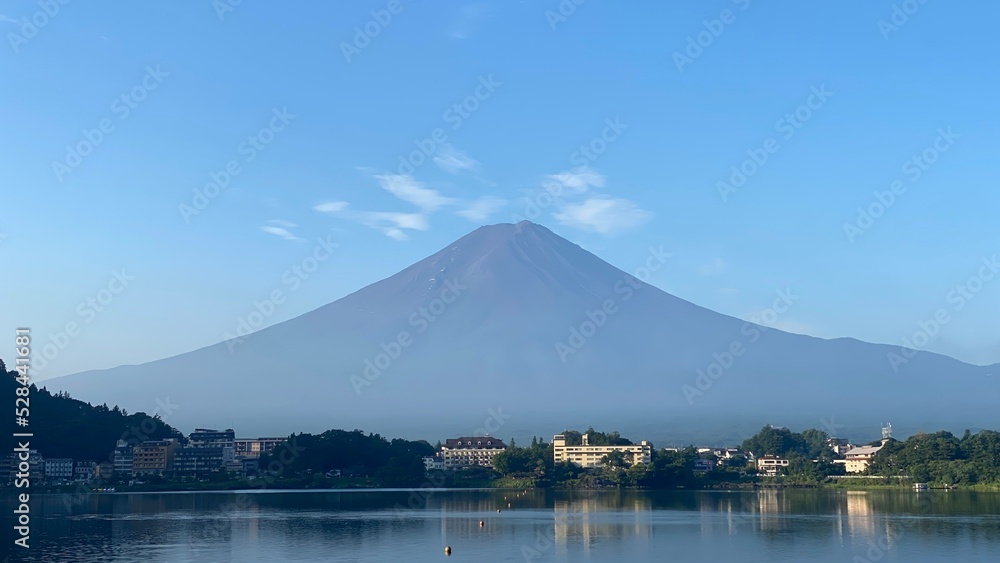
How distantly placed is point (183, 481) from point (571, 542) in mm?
62930

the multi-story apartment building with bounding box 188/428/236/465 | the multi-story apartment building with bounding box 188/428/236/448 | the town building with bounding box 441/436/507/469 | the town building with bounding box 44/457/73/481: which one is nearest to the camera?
the town building with bounding box 44/457/73/481

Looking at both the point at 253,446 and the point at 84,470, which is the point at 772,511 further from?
the point at 253,446

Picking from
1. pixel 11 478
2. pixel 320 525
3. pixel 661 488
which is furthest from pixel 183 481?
pixel 320 525

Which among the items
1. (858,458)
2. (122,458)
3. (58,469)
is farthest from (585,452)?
(58,469)

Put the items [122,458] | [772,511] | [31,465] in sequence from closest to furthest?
[772,511] < [31,465] < [122,458]

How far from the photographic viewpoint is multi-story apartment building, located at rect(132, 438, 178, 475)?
11035 cm

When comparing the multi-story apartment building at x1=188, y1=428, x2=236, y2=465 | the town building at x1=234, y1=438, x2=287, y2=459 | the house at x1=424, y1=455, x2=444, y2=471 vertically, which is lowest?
the house at x1=424, y1=455, x2=444, y2=471

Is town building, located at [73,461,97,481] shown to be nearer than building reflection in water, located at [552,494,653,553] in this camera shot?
No

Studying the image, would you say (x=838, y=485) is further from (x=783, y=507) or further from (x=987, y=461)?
(x=783, y=507)

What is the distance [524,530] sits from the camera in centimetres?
4469

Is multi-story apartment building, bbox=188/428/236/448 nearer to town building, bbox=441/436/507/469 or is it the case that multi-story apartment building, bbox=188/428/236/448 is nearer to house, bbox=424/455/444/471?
house, bbox=424/455/444/471

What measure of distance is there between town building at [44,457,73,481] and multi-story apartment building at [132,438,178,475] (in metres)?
8.76

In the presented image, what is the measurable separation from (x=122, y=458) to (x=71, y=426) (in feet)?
24.5

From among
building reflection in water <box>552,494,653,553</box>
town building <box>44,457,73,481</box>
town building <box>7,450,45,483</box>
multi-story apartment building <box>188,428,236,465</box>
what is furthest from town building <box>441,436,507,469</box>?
building reflection in water <box>552,494,653,553</box>
